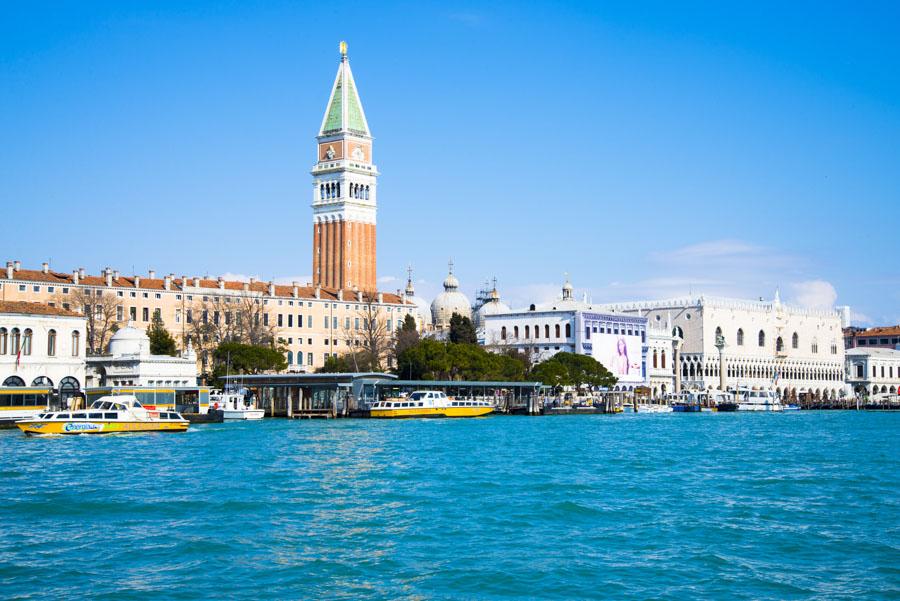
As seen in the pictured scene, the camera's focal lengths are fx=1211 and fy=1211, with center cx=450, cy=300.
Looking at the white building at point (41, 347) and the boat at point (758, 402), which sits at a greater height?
the white building at point (41, 347)

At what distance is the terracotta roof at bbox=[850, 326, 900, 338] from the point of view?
432 ft

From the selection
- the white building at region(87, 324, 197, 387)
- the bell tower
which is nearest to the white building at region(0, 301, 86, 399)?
the white building at region(87, 324, 197, 387)

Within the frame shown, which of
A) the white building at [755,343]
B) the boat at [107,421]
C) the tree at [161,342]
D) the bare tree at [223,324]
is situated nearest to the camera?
the boat at [107,421]

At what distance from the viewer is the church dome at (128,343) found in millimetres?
55938

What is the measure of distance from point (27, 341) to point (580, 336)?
4472cm

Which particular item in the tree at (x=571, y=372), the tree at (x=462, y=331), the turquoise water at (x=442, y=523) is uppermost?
the tree at (x=462, y=331)

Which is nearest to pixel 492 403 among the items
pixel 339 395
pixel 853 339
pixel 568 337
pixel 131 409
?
pixel 339 395

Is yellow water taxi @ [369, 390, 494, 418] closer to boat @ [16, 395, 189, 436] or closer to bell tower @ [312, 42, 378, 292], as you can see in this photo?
boat @ [16, 395, 189, 436]

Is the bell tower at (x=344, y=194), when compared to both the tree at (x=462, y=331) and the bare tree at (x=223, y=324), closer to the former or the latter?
the tree at (x=462, y=331)

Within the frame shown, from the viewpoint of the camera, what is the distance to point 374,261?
89.9 m

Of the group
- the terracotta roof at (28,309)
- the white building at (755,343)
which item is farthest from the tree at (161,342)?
the white building at (755,343)

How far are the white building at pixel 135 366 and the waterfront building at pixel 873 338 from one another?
94.3 m

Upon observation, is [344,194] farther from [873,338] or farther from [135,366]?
[873,338]

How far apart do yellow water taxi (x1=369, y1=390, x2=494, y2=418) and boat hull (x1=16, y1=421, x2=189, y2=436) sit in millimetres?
15880
